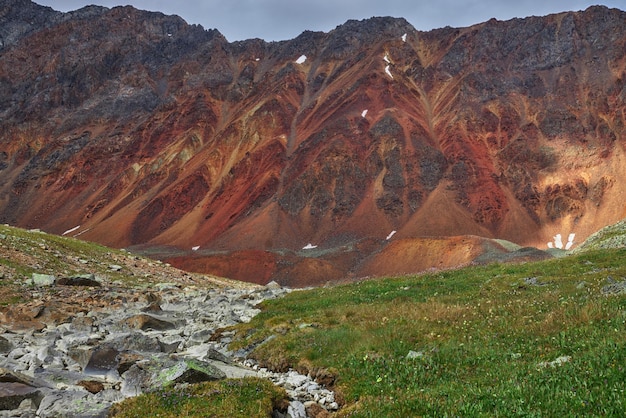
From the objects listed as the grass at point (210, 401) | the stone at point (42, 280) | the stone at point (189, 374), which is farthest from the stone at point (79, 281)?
the grass at point (210, 401)

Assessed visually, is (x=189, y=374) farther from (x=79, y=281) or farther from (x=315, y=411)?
(x=79, y=281)

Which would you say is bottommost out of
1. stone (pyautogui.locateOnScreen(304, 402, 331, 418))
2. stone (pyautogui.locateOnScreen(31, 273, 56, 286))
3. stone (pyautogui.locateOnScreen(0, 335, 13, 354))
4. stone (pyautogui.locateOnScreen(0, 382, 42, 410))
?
stone (pyautogui.locateOnScreen(31, 273, 56, 286))

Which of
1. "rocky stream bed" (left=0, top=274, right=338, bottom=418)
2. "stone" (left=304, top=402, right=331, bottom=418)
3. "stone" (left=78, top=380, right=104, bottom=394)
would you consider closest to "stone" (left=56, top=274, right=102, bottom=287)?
"rocky stream bed" (left=0, top=274, right=338, bottom=418)

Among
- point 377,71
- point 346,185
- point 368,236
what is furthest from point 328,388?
point 377,71

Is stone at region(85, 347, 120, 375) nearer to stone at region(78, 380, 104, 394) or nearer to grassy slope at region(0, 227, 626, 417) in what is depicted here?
stone at region(78, 380, 104, 394)

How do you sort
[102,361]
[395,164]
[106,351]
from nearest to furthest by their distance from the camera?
1. [102,361]
2. [106,351]
3. [395,164]

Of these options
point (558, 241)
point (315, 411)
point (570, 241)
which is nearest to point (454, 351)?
point (315, 411)

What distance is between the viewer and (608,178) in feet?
411

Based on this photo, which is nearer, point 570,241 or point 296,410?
point 296,410

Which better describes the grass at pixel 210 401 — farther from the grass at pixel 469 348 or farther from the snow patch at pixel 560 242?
the snow patch at pixel 560 242

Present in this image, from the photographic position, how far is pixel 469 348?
13773mm

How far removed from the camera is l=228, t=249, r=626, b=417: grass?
959cm

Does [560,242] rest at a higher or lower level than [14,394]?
lower

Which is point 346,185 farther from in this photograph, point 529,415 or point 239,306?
point 529,415
